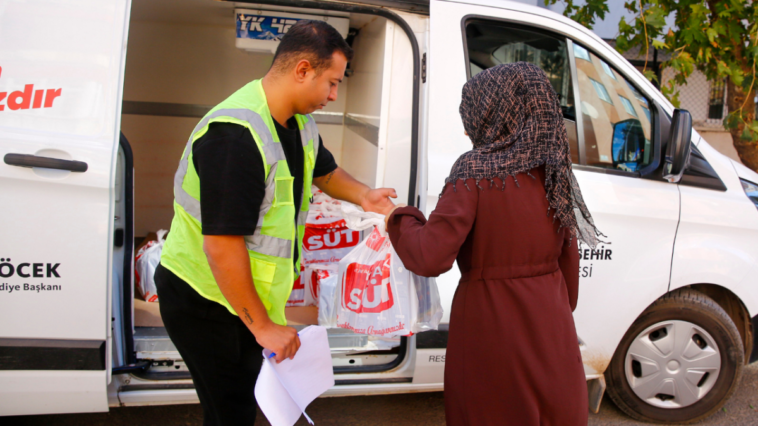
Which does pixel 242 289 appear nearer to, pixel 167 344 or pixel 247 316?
pixel 247 316

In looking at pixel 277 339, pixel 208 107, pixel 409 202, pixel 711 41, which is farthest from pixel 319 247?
pixel 711 41

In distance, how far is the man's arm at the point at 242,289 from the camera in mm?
1370

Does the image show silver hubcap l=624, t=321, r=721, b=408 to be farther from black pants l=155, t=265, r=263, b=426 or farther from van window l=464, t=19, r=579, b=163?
black pants l=155, t=265, r=263, b=426

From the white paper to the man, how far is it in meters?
0.07

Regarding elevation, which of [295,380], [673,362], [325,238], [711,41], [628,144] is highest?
[711,41]

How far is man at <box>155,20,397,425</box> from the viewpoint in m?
1.35

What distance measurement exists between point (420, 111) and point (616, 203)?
99 centimetres

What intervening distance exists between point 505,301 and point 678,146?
140cm

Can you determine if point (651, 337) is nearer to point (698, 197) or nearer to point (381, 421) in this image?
point (698, 197)

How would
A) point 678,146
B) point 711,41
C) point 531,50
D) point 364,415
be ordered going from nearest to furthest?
point 678,146 → point 531,50 → point 364,415 → point 711,41

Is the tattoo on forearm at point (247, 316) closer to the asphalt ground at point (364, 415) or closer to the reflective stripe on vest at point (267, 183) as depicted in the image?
the reflective stripe on vest at point (267, 183)

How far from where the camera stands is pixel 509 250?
1457 millimetres

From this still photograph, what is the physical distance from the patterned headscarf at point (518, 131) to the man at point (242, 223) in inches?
17.4

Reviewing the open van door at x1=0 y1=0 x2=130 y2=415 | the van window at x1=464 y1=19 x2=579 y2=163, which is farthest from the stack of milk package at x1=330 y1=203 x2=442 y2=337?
the van window at x1=464 y1=19 x2=579 y2=163
